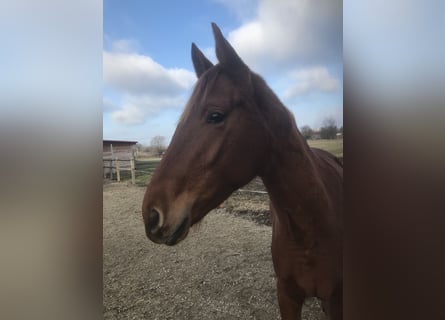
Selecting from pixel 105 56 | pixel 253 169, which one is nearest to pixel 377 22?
pixel 253 169

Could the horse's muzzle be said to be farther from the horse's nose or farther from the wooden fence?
the wooden fence

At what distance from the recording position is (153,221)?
1.14m

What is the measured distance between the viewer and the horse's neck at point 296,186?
113 centimetres

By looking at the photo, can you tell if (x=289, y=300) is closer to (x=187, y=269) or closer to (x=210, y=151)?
(x=187, y=269)

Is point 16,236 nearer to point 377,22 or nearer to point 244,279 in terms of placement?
point 244,279

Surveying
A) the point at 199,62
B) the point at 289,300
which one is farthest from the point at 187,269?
the point at 199,62

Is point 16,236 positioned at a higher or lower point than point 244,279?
higher

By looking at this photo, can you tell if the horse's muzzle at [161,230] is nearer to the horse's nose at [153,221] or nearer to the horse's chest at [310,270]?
the horse's nose at [153,221]

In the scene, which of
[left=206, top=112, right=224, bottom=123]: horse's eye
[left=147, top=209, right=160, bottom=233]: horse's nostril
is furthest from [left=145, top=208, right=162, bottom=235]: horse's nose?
[left=206, top=112, right=224, bottom=123]: horse's eye

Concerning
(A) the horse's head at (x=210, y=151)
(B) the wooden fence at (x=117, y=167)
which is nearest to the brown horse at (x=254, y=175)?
(A) the horse's head at (x=210, y=151)

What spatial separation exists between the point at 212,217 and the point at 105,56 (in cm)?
86

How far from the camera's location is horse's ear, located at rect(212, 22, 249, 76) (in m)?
1.14

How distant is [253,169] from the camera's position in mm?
1123

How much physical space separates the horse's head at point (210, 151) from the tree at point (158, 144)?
2.7 inches
